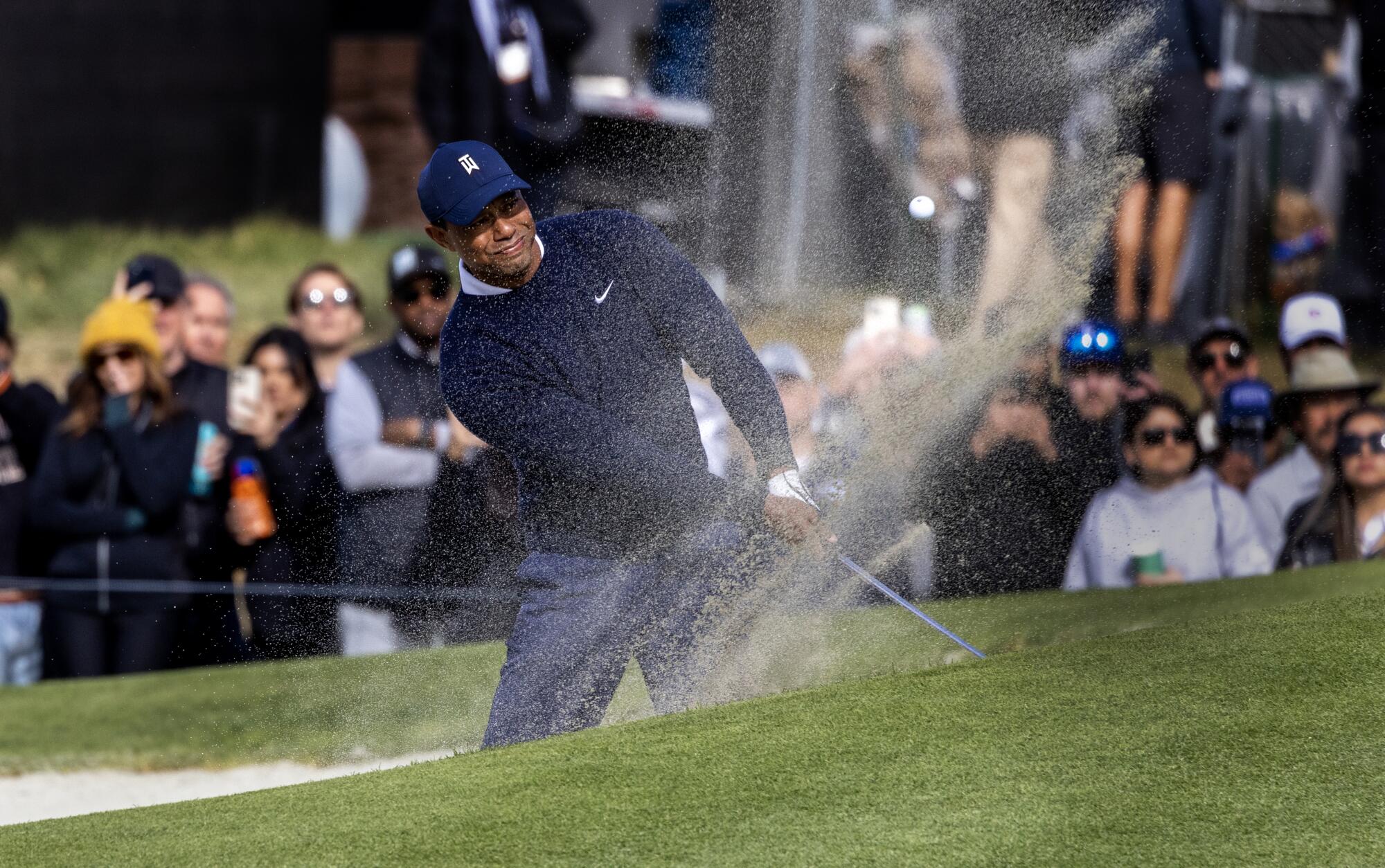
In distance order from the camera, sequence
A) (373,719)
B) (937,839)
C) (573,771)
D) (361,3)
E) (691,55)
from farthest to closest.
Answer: (361,3) < (691,55) < (373,719) < (573,771) < (937,839)

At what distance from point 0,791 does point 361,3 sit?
20.2ft

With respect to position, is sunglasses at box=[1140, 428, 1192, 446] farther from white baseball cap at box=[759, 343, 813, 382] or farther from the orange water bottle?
the orange water bottle

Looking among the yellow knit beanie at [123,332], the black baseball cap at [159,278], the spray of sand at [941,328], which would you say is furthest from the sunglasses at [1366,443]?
the black baseball cap at [159,278]

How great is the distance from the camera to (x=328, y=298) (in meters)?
7.11

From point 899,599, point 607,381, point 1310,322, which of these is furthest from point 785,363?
point 1310,322

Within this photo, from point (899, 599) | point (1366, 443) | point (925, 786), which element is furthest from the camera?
point (1366, 443)

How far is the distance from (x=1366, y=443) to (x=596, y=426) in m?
3.37

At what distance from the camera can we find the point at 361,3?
1046 centimetres

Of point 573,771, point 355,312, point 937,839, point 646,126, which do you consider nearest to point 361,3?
point 646,126

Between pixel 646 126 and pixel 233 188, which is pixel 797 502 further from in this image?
pixel 233 188

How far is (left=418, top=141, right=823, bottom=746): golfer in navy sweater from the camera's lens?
4531 mm

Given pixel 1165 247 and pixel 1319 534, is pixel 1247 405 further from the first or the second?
pixel 1165 247

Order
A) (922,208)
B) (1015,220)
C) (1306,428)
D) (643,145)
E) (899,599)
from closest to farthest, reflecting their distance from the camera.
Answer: (899,599) < (922,208) < (1306,428) < (1015,220) < (643,145)

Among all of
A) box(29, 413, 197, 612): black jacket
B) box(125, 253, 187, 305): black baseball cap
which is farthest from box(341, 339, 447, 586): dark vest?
box(125, 253, 187, 305): black baseball cap
